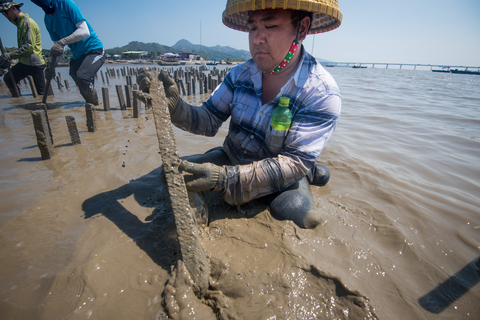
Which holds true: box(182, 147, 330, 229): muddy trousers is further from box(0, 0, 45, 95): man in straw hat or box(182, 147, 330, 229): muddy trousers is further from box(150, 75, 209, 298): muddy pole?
box(0, 0, 45, 95): man in straw hat

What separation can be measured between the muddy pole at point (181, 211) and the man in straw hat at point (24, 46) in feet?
26.0

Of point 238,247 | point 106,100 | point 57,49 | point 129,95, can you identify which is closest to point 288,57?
point 238,247

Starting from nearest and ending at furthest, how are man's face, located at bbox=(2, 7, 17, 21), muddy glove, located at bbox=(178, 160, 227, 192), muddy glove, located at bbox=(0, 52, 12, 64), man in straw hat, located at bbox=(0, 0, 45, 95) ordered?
muddy glove, located at bbox=(178, 160, 227, 192)
man's face, located at bbox=(2, 7, 17, 21)
man in straw hat, located at bbox=(0, 0, 45, 95)
muddy glove, located at bbox=(0, 52, 12, 64)

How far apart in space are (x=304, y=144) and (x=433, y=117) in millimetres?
7542

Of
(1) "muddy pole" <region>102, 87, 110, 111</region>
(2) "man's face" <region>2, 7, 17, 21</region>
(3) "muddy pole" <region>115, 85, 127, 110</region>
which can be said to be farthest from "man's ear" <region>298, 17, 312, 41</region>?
(2) "man's face" <region>2, 7, 17, 21</region>

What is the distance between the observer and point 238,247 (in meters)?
1.87

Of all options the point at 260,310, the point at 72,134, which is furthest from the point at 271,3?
the point at 72,134

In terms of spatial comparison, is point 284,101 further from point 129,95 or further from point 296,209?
point 129,95

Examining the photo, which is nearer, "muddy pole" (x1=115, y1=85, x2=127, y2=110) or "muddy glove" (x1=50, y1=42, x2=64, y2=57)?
"muddy glove" (x1=50, y1=42, x2=64, y2=57)

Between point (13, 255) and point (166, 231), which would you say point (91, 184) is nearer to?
point (13, 255)

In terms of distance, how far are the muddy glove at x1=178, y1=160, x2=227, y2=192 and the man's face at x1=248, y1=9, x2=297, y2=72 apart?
42.5 inches

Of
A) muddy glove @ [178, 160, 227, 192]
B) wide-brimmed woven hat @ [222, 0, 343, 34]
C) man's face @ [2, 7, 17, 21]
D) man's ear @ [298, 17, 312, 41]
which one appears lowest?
muddy glove @ [178, 160, 227, 192]

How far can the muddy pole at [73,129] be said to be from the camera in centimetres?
396

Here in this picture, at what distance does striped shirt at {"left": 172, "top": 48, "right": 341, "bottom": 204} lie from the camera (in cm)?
194
